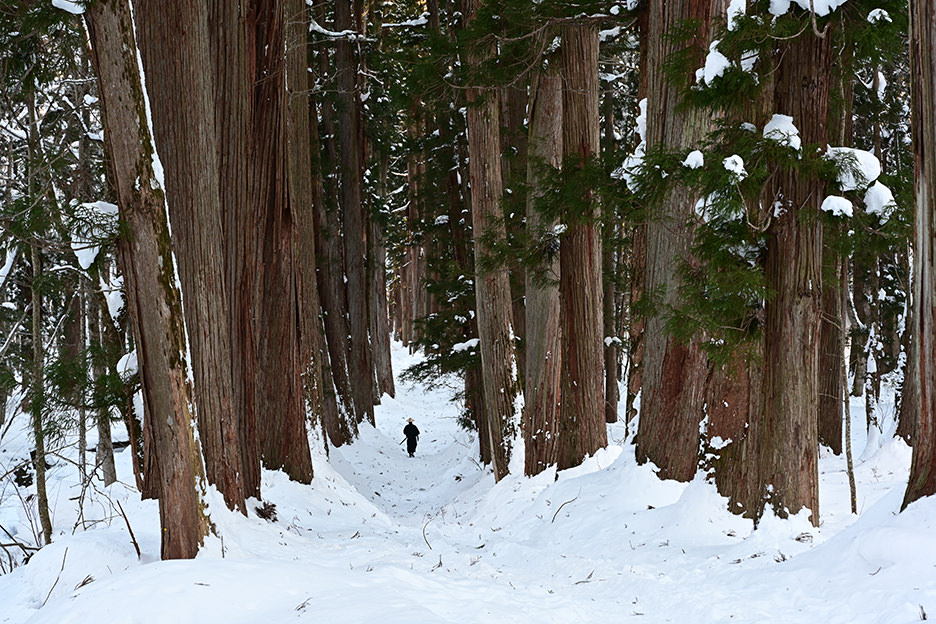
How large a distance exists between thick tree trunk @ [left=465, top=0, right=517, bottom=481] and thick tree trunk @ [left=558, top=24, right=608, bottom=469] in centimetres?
167

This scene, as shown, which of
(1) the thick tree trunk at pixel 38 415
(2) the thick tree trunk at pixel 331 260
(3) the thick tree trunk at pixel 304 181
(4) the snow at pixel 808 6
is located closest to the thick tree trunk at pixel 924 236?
(4) the snow at pixel 808 6

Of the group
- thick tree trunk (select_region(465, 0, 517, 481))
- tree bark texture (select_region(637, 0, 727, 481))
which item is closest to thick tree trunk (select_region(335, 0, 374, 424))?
thick tree trunk (select_region(465, 0, 517, 481))

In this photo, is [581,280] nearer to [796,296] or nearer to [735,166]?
[796,296]

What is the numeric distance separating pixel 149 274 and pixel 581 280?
6.13 m

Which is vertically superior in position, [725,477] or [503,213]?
[503,213]

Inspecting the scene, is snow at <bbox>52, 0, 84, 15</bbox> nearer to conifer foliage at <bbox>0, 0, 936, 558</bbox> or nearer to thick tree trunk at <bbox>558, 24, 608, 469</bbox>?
conifer foliage at <bbox>0, 0, 936, 558</bbox>

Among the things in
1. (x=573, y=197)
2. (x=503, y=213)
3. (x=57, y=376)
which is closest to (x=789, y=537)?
(x=573, y=197)

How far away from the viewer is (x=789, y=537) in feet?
18.8

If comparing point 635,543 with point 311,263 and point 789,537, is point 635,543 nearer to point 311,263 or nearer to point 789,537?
point 789,537

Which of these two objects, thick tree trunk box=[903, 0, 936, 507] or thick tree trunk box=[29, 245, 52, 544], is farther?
thick tree trunk box=[29, 245, 52, 544]

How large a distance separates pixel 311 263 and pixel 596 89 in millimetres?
7066

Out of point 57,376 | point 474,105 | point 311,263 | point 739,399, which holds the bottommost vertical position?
point 739,399

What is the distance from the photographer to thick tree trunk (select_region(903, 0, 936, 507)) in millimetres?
3842

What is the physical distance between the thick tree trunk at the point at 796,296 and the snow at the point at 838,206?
19cm
